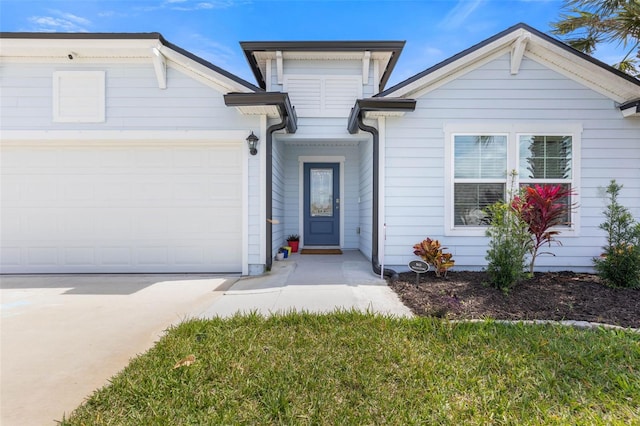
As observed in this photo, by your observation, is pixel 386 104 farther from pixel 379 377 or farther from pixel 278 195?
pixel 379 377

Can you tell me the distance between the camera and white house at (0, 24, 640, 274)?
5.27 metres

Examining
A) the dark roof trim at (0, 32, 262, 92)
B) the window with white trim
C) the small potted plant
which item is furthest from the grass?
the small potted plant

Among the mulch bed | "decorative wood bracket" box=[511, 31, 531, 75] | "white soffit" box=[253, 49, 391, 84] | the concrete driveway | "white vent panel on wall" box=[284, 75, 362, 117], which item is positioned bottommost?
the concrete driveway

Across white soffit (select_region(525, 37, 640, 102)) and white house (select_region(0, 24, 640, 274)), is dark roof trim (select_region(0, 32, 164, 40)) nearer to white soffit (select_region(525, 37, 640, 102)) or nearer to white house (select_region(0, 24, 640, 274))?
white house (select_region(0, 24, 640, 274))

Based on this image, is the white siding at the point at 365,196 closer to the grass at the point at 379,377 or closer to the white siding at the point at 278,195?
the white siding at the point at 278,195

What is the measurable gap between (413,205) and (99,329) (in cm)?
472

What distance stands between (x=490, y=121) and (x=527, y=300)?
10.3 ft

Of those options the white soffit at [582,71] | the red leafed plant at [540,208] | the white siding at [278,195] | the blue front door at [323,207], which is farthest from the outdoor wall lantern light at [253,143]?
the white soffit at [582,71]

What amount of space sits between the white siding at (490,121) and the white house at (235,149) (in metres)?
0.02

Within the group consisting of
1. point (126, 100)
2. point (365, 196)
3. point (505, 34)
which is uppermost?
point (505, 34)

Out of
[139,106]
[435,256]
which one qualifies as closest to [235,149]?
[139,106]

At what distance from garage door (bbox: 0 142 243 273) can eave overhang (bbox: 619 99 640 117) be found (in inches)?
267

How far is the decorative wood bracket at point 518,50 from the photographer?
5062mm

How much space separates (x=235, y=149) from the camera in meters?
5.66
